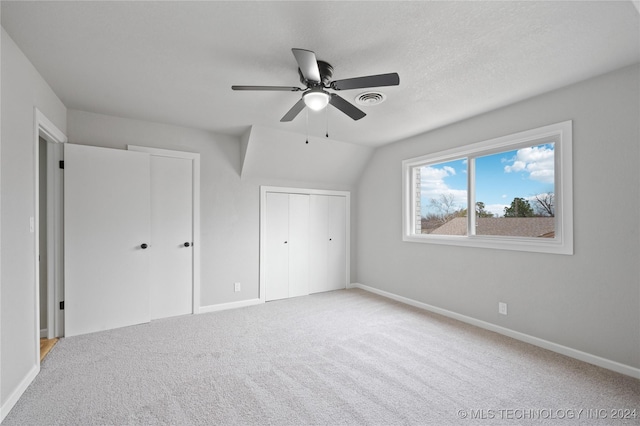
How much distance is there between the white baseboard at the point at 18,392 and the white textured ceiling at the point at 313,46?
2.33 m

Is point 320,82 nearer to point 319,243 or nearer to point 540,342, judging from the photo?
point 540,342

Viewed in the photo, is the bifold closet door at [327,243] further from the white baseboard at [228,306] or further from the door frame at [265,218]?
the white baseboard at [228,306]

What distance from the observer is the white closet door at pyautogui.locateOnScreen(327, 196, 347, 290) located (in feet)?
16.7

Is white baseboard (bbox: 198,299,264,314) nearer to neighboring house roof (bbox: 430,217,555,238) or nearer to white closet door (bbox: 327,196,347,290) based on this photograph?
white closet door (bbox: 327,196,347,290)

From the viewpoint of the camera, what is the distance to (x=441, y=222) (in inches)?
158

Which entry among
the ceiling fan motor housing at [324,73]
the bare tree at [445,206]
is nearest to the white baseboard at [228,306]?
the bare tree at [445,206]

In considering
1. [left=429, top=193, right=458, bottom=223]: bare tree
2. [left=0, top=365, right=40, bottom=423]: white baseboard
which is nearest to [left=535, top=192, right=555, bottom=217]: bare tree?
[left=429, top=193, right=458, bottom=223]: bare tree

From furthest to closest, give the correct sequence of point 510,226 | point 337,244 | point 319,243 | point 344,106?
1. point 337,244
2. point 319,243
3. point 510,226
4. point 344,106

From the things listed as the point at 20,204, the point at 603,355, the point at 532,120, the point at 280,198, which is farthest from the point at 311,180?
the point at 603,355

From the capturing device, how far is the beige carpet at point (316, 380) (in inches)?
73.4

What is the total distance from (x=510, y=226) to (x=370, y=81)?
2.34 metres

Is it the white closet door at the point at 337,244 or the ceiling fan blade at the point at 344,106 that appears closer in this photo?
the ceiling fan blade at the point at 344,106

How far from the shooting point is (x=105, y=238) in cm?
324

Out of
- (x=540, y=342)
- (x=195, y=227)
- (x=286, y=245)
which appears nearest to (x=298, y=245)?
(x=286, y=245)
